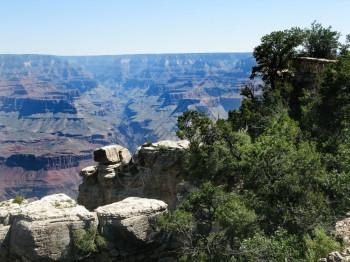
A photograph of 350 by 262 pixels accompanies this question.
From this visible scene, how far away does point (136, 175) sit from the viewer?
55.1m

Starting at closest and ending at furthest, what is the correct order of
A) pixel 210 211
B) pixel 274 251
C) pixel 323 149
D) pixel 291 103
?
pixel 274 251
pixel 210 211
pixel 323 149
pixel 291 103

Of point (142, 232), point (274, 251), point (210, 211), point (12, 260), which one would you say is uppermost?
point (274, 251)

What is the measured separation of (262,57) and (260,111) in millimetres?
10052

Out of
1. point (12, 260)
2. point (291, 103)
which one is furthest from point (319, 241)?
point (291, 103)

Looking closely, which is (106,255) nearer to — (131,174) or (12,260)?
(12,260)

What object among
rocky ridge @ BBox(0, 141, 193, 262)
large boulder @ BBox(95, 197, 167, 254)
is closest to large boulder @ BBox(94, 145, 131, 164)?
rocky ridge @ BBox(0, 141, 193, 262)

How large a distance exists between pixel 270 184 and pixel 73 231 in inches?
708

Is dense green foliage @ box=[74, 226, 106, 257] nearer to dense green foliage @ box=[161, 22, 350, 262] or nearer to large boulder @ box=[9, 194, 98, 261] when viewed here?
large boulder @ box=[9, 194, 98, 261]

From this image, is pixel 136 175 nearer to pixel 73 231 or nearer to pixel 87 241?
pixel 73 231

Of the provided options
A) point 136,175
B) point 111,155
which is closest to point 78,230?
point 136,175

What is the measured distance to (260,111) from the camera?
163 feet

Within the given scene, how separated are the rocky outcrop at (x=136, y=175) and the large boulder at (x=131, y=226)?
1355 centimetres

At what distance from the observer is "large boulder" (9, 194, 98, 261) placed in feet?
113

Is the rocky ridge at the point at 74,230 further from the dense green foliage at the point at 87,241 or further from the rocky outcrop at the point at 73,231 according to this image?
the dense green foliage at the point at 87,241
